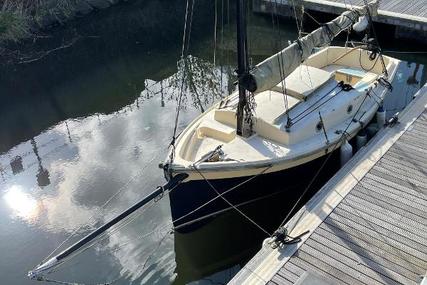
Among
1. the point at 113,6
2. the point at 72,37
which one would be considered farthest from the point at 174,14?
the point at 72,37

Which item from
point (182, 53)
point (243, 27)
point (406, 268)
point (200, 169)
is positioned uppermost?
point (182, 53)

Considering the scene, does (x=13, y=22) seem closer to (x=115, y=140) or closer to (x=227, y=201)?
(x=115, y=140)

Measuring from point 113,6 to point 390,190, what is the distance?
21.7 metres

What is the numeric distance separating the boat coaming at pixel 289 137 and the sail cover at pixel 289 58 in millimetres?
799

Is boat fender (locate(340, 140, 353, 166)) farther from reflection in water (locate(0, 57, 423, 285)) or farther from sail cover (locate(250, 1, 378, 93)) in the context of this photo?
sail cover (locate(250, 1, 378, 93))

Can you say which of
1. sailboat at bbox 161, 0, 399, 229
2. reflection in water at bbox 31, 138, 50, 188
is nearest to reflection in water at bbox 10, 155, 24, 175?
reflection in water at bbox 31, 138, 50, 188

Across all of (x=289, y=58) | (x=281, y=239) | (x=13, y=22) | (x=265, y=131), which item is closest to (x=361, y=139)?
(x=265, y=131)

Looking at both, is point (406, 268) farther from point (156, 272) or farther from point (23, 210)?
point (23, 210)

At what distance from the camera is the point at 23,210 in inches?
548

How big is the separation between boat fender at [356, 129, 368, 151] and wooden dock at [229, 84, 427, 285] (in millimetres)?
690

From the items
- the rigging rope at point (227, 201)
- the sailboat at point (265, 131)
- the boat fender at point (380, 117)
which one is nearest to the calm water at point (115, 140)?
the rigging rope at point (227, 201)

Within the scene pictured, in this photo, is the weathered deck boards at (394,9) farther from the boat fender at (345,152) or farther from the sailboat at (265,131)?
the boat fender at (345,152)

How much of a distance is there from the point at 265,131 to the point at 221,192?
177 centimetres

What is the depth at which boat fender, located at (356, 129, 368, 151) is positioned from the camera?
512 inches
